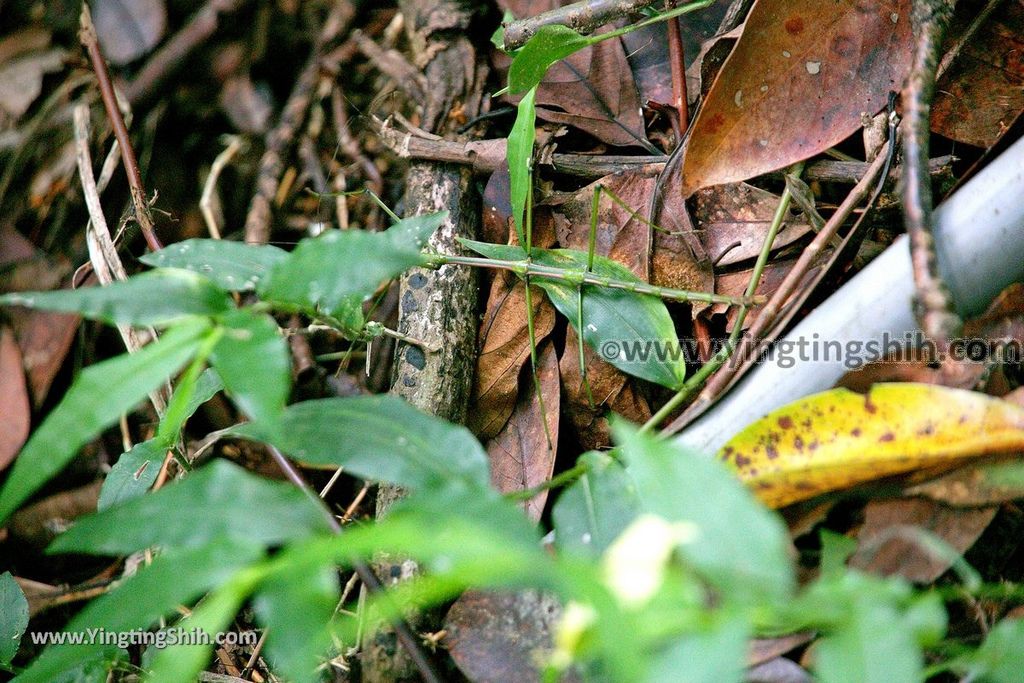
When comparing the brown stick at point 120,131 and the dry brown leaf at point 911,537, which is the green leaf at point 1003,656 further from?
the brown stick at point 120,131

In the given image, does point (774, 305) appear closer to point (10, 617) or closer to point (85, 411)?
point (85, 411)

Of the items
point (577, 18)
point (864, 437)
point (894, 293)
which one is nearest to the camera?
point (864, 437)

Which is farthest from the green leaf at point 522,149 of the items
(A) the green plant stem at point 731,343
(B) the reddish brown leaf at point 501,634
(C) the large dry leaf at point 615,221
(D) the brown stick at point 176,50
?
(D) the brown stick at point 176,50

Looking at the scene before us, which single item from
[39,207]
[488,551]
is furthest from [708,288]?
[39,207]

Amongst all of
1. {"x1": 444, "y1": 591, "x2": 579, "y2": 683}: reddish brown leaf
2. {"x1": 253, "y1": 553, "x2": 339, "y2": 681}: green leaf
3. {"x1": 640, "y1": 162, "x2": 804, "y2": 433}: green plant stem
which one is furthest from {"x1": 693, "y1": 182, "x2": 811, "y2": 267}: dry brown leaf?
{"x1": 253, "y1": 553, "x2": 339, "y2": 681}: green leaf

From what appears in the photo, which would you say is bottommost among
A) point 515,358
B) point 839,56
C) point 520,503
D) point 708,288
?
point 520,503

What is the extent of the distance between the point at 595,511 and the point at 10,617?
968 millimetres

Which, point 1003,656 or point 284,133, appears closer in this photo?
point 1003,656

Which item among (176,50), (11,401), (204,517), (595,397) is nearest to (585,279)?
(595,397)

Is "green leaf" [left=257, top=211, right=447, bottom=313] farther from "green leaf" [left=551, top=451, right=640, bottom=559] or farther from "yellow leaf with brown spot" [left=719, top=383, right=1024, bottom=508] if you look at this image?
"yellow leaf with brown spot" [left=719, top=383, right=1024, bottom=508]

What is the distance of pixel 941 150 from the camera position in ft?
4.32

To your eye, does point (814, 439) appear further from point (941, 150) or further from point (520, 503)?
point (941, 150)

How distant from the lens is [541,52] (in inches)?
49.6

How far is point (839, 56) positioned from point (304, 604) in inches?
46.9
